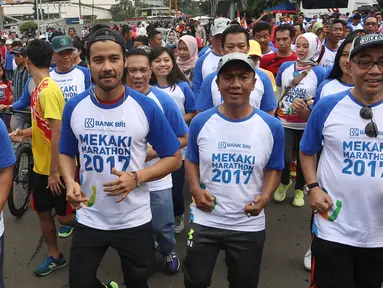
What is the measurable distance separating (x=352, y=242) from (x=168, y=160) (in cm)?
118

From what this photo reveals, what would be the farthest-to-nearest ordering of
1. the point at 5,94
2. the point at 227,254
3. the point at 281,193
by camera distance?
the point at 5,94 → the point at 281,193 → the point at 227,254

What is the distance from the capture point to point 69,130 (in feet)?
8.38

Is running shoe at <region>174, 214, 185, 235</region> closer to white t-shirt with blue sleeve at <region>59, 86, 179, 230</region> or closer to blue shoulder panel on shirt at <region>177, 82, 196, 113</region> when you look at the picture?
blue shoulder panel on shirt at <region>177, 82, 196, 113</region>

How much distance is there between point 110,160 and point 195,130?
56 cm

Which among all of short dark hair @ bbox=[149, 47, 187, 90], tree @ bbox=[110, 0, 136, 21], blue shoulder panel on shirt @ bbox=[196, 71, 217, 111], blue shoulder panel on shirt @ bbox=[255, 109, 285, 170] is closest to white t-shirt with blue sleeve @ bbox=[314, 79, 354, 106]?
blue shoulder panel on shirt @ bbox=[196, 71, 217, 111]

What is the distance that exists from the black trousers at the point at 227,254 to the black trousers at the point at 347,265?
39 cm

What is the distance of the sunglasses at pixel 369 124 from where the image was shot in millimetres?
2158

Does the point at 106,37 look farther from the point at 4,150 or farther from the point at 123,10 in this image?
the point at 123,10

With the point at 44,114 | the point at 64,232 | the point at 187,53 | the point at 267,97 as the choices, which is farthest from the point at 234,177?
the point at 187,53

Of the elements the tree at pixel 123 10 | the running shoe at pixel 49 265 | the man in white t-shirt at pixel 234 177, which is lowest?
the running shoe at pixel 49 265

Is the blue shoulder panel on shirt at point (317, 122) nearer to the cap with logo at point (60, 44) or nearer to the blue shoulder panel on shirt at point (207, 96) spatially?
the blue shoulder panel on shirt at point (207, 96)

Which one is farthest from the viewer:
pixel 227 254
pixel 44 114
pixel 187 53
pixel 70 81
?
pixel 187 53

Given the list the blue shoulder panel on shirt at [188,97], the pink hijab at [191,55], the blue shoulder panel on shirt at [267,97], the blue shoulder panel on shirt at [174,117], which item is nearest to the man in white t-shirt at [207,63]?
the pink hijab at [191,55]

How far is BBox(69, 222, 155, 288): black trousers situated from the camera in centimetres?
248
